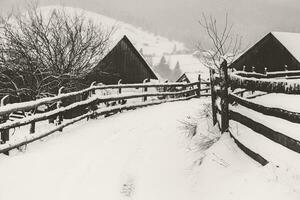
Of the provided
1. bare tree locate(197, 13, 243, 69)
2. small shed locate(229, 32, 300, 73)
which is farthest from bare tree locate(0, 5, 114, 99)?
small shed locate(229, 32, 300, 73)

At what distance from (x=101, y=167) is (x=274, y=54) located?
2163 cm

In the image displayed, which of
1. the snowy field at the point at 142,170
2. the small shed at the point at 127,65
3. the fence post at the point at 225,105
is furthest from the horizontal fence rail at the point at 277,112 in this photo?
the small shed at the point at 127,65

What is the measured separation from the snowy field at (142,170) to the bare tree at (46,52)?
1069 cm

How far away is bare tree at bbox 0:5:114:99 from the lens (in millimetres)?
19219

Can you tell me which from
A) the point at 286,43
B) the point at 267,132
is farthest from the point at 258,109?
the point at 286,43

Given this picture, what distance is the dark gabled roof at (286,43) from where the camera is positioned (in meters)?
24.1

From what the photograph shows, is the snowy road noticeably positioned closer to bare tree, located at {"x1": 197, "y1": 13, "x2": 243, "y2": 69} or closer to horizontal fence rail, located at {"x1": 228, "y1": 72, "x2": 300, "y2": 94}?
horizontal fence rail, located at {"x1": 228, "y1": 72, "x2": 300, "y2": 94}

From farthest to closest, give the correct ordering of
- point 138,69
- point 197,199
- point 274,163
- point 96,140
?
point 138,69, point 96,140, point 197,199, point 274,163

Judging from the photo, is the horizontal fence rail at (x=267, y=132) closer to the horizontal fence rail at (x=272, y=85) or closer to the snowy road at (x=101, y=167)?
the horizontal fence rail at (x=272, y=85)

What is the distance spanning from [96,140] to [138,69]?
22019 millimetres

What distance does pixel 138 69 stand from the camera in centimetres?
3053

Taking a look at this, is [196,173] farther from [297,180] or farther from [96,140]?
[96,140]

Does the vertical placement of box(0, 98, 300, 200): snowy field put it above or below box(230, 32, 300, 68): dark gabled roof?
below

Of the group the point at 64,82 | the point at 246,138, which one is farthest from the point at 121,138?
the point at 64,82
